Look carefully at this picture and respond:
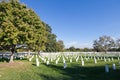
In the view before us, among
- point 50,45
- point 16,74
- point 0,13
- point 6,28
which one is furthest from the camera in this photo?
point 50,45

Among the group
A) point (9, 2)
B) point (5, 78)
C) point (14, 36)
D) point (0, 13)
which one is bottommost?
Answer: point (5, 78)

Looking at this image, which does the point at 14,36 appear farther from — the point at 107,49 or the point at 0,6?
the point at 107,49

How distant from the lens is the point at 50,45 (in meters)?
88.9

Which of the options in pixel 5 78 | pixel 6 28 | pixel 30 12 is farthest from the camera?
pixel 30 12

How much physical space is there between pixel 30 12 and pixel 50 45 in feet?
191

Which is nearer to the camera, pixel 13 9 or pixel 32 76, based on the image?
pixel 32 76

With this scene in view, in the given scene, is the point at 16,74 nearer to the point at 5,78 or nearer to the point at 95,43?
the point at 5,78

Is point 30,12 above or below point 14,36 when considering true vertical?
above

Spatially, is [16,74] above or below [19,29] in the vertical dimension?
below

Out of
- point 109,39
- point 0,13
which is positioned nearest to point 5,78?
point 0,13

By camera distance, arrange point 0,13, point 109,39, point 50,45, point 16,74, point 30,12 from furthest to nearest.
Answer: point 109,39, point 50,45, point 30,12, point 0,13, point 16,74

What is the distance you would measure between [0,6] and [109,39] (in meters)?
79.3

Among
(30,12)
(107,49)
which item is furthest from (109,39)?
(30,12)

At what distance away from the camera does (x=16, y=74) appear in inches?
765
